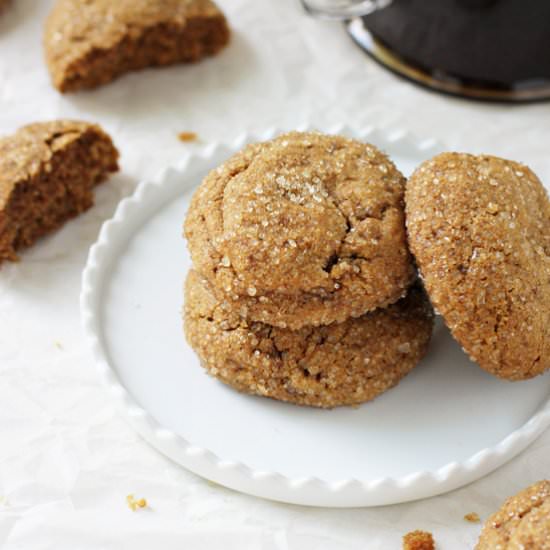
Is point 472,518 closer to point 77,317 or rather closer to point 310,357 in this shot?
point 310,357

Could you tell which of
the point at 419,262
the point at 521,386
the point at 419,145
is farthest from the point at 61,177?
the point at 521,386

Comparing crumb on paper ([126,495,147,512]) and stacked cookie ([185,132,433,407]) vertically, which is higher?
stacked cookie ([185,132,433,407])

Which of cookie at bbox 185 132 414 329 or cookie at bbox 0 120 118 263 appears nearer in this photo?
cookie at bbox 185 132 414 329

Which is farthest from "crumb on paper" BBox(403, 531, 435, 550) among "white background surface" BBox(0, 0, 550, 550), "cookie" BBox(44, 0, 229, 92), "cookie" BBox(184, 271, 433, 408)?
"cookie" BBox(44, 0, 229, 92)

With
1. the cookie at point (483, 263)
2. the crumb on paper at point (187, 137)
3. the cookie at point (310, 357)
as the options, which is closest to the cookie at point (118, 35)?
the crumb on paper at point (187, 137)

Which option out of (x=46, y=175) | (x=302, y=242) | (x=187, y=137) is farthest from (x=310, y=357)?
(x=187, y=137)

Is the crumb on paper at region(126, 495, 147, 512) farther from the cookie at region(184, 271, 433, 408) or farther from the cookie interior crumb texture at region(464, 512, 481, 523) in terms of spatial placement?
the cookie interior crumb texture at region(464, 512, 481, 523)
